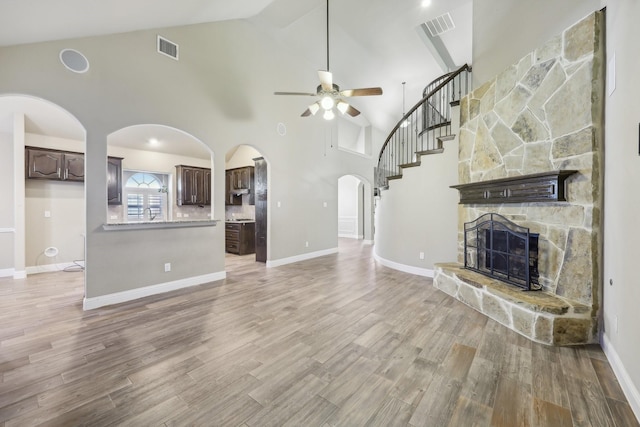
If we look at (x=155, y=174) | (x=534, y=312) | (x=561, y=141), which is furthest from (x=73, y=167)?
(x=561, y=141)

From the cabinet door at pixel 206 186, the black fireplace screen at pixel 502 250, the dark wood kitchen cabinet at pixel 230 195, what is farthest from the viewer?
the dark wood kitchen cabinet at pixel 230 195

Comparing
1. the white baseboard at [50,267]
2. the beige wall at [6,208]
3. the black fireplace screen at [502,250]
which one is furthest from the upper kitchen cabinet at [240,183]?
the black fireplace screen at [502,250]

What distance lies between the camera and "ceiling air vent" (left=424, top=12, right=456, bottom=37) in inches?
204

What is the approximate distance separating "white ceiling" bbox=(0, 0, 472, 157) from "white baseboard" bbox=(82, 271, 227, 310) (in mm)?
3024

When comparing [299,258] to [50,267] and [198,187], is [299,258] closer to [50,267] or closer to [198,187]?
[198,187]

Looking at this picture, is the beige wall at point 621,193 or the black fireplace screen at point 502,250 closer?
the beige wall at point 621,193

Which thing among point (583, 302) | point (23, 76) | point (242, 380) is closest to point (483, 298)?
point (583, 302)

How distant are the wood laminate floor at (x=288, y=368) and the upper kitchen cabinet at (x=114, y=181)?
3235mm

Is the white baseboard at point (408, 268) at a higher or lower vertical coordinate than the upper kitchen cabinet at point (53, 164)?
lower

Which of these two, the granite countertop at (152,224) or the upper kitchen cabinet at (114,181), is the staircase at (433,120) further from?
the upper kitchen cabinet at (114,181)

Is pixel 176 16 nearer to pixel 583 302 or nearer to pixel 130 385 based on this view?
pixel 130 385

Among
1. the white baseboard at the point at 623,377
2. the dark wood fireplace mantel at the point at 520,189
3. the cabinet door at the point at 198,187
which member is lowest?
the white baseboard at the point at 623,377

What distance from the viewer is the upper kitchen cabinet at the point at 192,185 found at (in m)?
7.50

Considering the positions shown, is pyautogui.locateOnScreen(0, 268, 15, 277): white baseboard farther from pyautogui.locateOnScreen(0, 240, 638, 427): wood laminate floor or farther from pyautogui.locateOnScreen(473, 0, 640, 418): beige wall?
pyautogui.locateOnScreen(473, 0, 640, 418): beige wall
